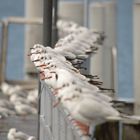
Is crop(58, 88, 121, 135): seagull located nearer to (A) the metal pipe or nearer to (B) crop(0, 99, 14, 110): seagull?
(B) crop(0, 99, 14, 110): seagull

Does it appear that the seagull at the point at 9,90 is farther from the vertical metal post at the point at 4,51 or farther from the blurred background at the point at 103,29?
the blurred background at the point at 103,29

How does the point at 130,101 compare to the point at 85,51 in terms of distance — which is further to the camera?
the point at 130,101

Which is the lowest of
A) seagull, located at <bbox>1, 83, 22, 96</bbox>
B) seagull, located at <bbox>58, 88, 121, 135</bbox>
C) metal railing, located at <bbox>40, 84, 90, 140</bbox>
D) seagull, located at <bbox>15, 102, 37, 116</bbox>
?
seagull, located at <bbox>15, 102, 37, 116</bbox>

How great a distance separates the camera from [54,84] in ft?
9.66

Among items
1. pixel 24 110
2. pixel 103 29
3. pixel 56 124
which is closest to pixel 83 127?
pixel 56 124

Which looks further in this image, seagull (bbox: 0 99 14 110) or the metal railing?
seagull (bbox: 0 99 14 110)

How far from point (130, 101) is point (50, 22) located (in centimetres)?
484

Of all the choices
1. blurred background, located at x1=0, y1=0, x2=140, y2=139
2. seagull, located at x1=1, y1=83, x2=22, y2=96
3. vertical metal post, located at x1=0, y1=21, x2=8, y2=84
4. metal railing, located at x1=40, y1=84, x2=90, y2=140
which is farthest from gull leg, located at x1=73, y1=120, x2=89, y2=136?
vertical metal post, located at x1=0, y1=21, x2=8, y2=84

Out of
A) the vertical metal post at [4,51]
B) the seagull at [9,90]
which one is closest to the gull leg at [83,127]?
the seagull at [9,90]

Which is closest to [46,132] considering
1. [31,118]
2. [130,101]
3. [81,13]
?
[31,118]

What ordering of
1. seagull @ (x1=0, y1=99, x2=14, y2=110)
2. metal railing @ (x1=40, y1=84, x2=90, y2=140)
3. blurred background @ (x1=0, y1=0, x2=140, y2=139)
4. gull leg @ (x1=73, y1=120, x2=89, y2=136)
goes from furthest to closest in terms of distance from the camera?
blurred background @ (x1=0, y1=0, x2=140, y2=139) < seagull @ (x1=0, y1=99, x2=14, y2=110) < metal railing @ (x1=40, y1=84, x2=90, y2=140) < gull leg @ (x1=73, y1=120, x2=89, y2=136)

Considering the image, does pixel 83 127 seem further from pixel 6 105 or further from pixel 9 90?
pixel 9 90

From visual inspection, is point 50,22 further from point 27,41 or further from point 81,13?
point 27,41

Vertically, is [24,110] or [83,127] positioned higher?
[83,127]
